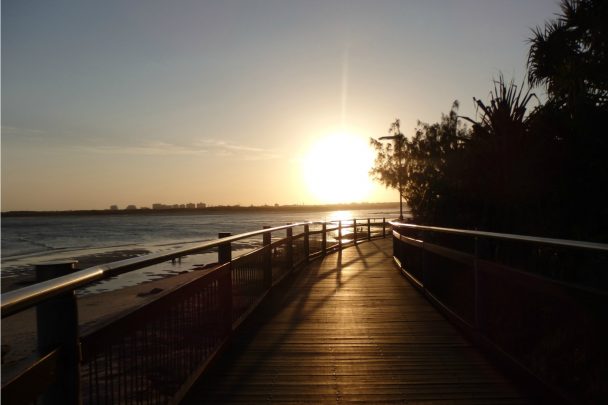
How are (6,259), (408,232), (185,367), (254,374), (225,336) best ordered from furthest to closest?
(6,259) → (408,232) → (225,336) → (254,374) → (185,367)

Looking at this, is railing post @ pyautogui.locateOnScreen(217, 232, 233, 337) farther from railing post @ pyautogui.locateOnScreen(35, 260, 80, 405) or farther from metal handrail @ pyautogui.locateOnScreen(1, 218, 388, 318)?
railing post @ pyautogui.locateOnScreen(35, 260, 80, 405)

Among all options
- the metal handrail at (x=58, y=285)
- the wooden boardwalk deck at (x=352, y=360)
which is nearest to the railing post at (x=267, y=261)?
the wooden boardwalk deck at (x=352, y=360)

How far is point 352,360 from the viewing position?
190 inches

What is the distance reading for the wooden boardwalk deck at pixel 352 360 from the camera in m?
3.89

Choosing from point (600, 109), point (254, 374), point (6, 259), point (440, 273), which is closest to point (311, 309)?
point (440, 273)

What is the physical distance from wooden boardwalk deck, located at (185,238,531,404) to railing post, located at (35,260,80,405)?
167cm

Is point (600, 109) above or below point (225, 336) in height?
above

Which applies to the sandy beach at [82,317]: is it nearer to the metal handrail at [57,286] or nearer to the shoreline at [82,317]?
the shoreline at [82,317]

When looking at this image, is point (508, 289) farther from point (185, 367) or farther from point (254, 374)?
point (185, 367)

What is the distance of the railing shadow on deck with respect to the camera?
80.5 inches

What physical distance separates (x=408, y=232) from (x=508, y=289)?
5.23 m

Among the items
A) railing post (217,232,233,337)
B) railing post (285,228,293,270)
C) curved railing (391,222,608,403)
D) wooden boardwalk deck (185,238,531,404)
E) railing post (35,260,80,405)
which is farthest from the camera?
railing post (285,228,293,270)

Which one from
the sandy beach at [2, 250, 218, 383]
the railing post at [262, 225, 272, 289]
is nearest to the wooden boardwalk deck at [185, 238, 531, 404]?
the railing post at [262, 225, 272, 289]

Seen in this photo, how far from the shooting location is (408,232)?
38.7 ft
